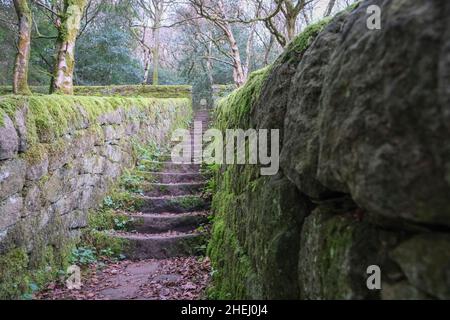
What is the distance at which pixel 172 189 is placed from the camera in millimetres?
7094

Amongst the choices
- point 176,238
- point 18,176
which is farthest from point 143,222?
point 18,176

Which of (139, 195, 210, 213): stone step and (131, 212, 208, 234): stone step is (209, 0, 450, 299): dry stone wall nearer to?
(131, 212, 208, 234): stone step

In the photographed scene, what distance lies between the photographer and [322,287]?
1.51m

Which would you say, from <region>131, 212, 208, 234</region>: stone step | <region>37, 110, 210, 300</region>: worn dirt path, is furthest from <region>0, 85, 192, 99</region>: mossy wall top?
<region>131, 212, 208, 234</region>: stone step

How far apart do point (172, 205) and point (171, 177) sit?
1270 millimetres

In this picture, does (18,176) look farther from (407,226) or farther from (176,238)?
(407,226)

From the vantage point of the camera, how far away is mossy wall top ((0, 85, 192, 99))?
15561mm

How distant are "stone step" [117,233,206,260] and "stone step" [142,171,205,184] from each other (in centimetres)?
206

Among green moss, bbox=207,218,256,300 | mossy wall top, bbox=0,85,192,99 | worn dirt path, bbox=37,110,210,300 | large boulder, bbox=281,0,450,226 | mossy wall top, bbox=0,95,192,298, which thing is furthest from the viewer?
mossy wall top, bbox=0,85,192,99

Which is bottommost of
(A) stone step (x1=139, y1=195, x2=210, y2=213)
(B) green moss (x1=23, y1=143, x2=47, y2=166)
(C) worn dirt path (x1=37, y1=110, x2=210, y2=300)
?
(C) worn dirt path (x1=37, y1=110, x2=210, y2=300)

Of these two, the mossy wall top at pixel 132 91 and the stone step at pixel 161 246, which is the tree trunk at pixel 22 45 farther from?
the mossy wall top at pixel 132 91

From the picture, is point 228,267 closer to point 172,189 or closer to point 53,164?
point 53,164

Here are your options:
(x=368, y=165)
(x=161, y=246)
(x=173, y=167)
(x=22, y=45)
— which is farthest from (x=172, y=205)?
(x=368, y=165)
